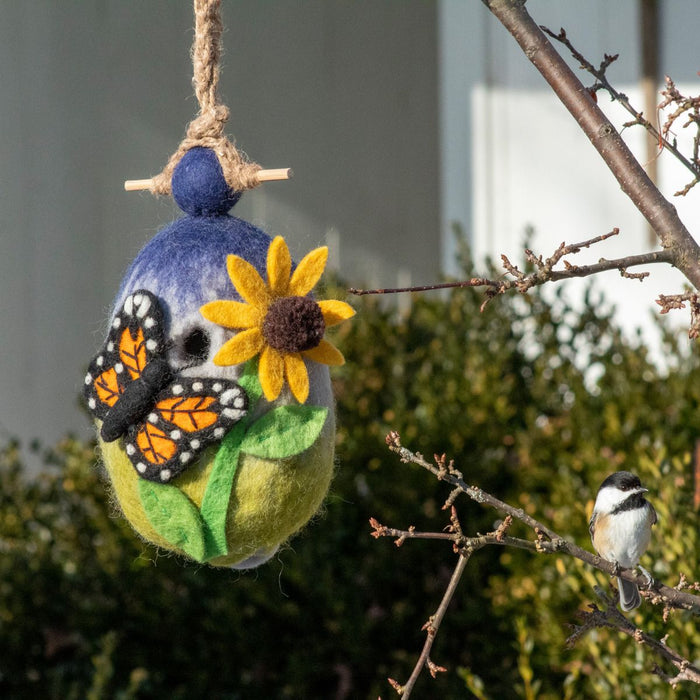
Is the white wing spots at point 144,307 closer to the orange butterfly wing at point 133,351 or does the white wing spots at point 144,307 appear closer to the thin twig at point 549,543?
the orange butterfly wing at point 133,351

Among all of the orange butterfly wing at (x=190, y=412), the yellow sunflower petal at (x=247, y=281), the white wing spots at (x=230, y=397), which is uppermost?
the yellow sunflower petal at (x=247, y=281)

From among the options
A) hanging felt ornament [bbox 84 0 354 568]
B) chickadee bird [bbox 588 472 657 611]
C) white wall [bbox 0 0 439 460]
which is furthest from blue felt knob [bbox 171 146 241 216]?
white wall [bbox 0 0 439 460]

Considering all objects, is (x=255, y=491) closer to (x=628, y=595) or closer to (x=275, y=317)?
(x=275, y=317)

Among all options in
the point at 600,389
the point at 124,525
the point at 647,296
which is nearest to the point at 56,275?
the point at 124,525

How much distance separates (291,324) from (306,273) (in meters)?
0.09

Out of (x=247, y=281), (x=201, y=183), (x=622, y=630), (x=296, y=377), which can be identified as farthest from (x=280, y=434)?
(x=622, y=630)

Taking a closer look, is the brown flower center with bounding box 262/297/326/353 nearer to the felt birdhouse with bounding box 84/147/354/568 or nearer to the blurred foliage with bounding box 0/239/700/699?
the felt birdhouse with bounding box 84/147/354/568

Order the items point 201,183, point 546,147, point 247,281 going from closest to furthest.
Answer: point 247,281 < point 201,183 < point 546,147

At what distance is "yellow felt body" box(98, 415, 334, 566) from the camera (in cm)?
132

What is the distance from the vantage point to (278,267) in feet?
4.25

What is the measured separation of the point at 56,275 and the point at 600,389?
201cm

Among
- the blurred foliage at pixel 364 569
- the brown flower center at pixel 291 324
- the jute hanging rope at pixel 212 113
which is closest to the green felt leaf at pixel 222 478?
the brown flower center at pixel 291 324

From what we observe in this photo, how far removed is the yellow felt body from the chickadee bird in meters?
0.41

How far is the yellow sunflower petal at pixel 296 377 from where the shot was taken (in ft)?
4.25
